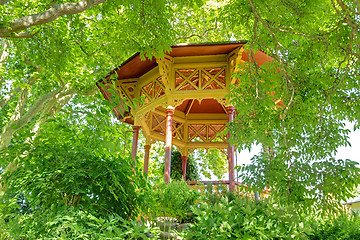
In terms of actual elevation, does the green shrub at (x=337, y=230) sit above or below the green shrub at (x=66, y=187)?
below

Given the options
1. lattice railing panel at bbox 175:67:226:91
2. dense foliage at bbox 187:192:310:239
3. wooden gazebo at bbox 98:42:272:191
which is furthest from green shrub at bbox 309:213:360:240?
lattice railing panel at bbox 175:67:226:91

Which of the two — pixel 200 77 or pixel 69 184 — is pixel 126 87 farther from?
pixel 69 184

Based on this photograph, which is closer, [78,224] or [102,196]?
[78,224]

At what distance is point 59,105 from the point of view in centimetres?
1305

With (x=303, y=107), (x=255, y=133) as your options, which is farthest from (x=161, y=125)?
(x=303, y=107)

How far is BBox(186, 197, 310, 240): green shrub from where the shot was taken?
2.74 meters

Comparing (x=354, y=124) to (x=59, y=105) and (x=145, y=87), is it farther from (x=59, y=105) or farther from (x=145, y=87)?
(x=59, y=105)

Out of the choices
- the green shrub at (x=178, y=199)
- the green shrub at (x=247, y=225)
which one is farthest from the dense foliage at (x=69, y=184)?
the green shrub at (x=178, y=199)

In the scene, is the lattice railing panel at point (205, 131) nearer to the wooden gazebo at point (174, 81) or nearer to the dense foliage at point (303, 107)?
the wooden gazebo at point (174, 81)

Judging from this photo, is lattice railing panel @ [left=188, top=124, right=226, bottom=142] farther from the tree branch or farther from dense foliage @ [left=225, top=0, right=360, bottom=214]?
the tree branch

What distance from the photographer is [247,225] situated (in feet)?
9.08

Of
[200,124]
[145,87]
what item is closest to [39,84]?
[145,87]

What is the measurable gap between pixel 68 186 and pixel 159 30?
3.20 m

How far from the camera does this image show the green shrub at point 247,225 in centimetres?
274
